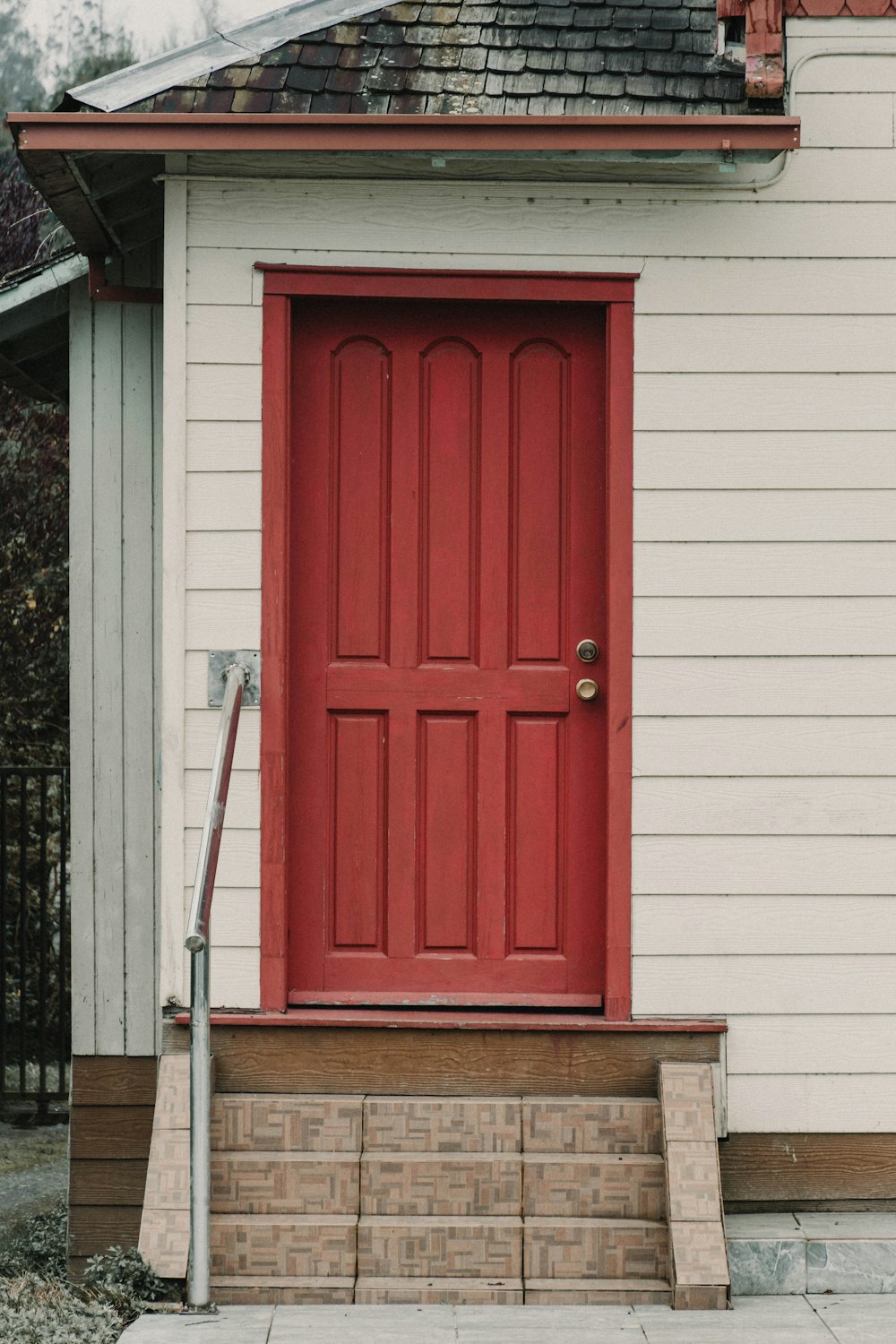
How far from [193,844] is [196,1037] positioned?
81 centimetres

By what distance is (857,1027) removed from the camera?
174 inches

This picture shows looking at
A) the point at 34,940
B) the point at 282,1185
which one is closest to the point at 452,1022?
the point at 282,1185

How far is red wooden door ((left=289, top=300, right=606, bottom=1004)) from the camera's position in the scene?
14.9 ft

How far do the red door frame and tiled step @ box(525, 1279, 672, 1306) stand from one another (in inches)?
30.5

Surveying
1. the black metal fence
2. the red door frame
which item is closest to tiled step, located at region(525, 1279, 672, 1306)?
the red door frame

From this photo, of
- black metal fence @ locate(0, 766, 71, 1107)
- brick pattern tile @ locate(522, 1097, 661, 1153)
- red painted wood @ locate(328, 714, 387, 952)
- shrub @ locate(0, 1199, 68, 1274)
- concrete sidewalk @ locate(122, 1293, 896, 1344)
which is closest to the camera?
concrete sidewalk @ locate(122, 1293, 896, 1344)

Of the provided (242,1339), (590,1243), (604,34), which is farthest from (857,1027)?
(604,34)

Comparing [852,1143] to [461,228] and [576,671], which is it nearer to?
[576,671]

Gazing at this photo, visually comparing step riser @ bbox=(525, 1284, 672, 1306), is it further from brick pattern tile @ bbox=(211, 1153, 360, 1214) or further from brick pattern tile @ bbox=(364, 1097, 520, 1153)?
brick pattern tile @ bbox=(211, 1153, 360, 1214)

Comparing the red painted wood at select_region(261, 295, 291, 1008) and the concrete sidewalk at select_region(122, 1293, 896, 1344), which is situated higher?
the red painted wood at select_region(261, 295, 291, 1008)

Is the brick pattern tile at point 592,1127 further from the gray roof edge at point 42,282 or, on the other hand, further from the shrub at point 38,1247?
the gray roof edge at point 42,282

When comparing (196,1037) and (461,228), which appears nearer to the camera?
(196,1037)

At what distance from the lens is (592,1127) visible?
421 cm

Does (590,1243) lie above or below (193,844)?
below
